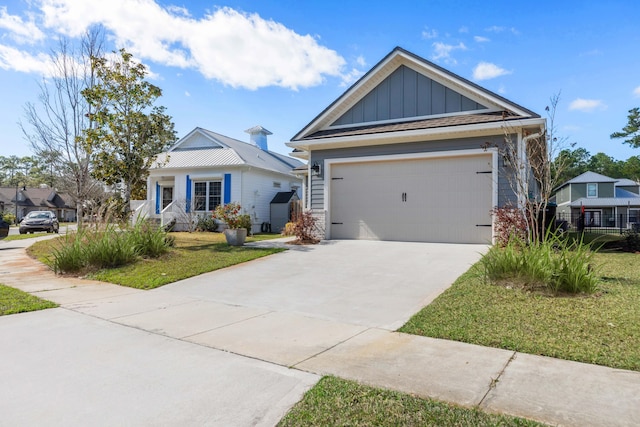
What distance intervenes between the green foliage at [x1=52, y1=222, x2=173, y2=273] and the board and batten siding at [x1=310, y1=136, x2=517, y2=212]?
16.7ft

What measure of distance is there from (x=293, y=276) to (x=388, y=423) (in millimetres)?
5313

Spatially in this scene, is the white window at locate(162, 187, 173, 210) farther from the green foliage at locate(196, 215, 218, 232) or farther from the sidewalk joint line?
the sidewalk joint line

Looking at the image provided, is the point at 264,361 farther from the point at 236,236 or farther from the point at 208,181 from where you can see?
the point at 208,181

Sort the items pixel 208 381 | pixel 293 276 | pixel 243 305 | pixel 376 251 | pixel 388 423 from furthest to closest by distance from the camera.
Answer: pixel 376 251, pixel 293 276, pixel 243 305, pixel 208 381, pixel 388 423

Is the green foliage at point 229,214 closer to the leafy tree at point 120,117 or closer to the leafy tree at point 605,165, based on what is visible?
the leafy tree at point 120,117

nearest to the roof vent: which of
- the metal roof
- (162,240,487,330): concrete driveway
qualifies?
the metal roof

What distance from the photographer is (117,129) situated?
480 inches

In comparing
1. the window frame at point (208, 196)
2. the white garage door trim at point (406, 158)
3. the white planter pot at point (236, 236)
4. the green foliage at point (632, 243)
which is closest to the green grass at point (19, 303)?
the white planter pot at point (236, 236)

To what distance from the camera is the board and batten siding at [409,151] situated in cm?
1029

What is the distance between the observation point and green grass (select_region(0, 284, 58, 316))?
17.6 ft

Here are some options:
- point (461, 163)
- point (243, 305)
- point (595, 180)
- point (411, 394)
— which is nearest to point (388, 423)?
point (411, 394)

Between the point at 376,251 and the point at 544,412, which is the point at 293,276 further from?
the point at 544,412

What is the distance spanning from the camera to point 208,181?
1962 centimetres

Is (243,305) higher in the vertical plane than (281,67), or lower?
lower
